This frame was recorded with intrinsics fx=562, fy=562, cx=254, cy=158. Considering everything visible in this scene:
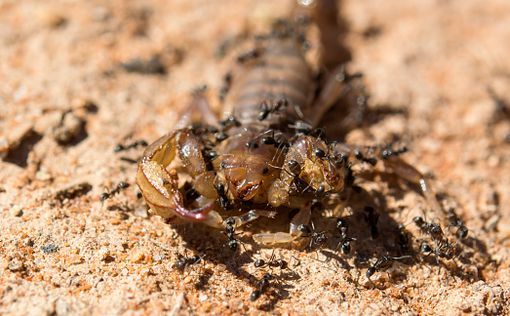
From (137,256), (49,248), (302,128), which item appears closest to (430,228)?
(302,128)

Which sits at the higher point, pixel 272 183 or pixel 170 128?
pixel 272 183

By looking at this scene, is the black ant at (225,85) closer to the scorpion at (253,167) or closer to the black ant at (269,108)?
the scorpion at (253,167)

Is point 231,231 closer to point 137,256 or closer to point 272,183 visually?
point 272,183

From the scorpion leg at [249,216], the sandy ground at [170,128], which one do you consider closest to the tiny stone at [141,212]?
the sandy ground at [170,128]

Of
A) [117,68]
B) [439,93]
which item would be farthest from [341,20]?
[117,68]

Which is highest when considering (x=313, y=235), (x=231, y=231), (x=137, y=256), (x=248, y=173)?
(x=248, y=173)

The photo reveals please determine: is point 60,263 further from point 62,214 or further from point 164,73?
point 164,73

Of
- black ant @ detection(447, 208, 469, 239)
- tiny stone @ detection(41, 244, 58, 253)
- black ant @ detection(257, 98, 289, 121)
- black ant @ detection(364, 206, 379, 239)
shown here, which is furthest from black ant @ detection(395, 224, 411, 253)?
tiny stone @ detection(41, 244, 58, 253)

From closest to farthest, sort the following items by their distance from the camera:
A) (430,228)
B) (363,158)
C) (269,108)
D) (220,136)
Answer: (430,228), (220,136), (363,158), (269,108)
